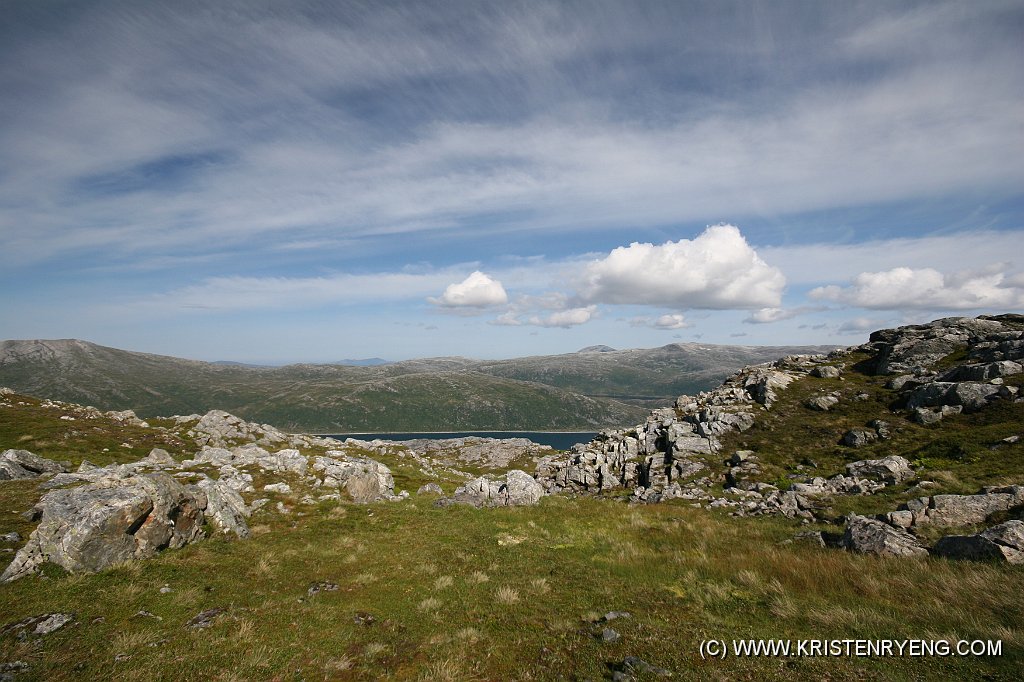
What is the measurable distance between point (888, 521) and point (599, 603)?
18.5 meters

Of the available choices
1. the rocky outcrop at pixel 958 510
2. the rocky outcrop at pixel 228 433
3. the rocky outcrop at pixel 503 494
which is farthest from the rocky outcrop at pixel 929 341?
the rocky outcrop at pixel 228 433

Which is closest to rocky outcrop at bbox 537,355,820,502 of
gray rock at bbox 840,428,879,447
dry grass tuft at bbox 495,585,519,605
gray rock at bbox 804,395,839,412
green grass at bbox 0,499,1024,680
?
gray rock at bbox 804,395,839,412

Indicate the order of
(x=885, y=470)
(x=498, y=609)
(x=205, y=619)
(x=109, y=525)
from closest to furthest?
(x=205, y=619) < (x=498, y=609) < (x=109, y=525) < (x=885, y=470)

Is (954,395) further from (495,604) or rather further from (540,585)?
(495,604)

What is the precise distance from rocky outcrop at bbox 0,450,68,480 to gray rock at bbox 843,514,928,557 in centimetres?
5354

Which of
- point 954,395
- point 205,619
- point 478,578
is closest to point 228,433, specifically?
point 205,619

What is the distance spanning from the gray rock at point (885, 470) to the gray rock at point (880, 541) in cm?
1907

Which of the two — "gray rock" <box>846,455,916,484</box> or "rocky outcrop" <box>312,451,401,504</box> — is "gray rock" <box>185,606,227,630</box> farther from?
"gray rock" <box>846,455,916,484</box>

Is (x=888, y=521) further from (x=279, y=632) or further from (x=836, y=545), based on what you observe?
(x=279, y=632)

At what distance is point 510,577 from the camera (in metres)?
17.9

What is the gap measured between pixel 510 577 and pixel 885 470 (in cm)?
3701

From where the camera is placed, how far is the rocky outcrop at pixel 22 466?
33425 millimetres

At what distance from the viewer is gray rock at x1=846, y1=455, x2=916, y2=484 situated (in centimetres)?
3438

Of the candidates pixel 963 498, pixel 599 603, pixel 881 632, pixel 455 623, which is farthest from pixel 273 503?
pixel 963 498
